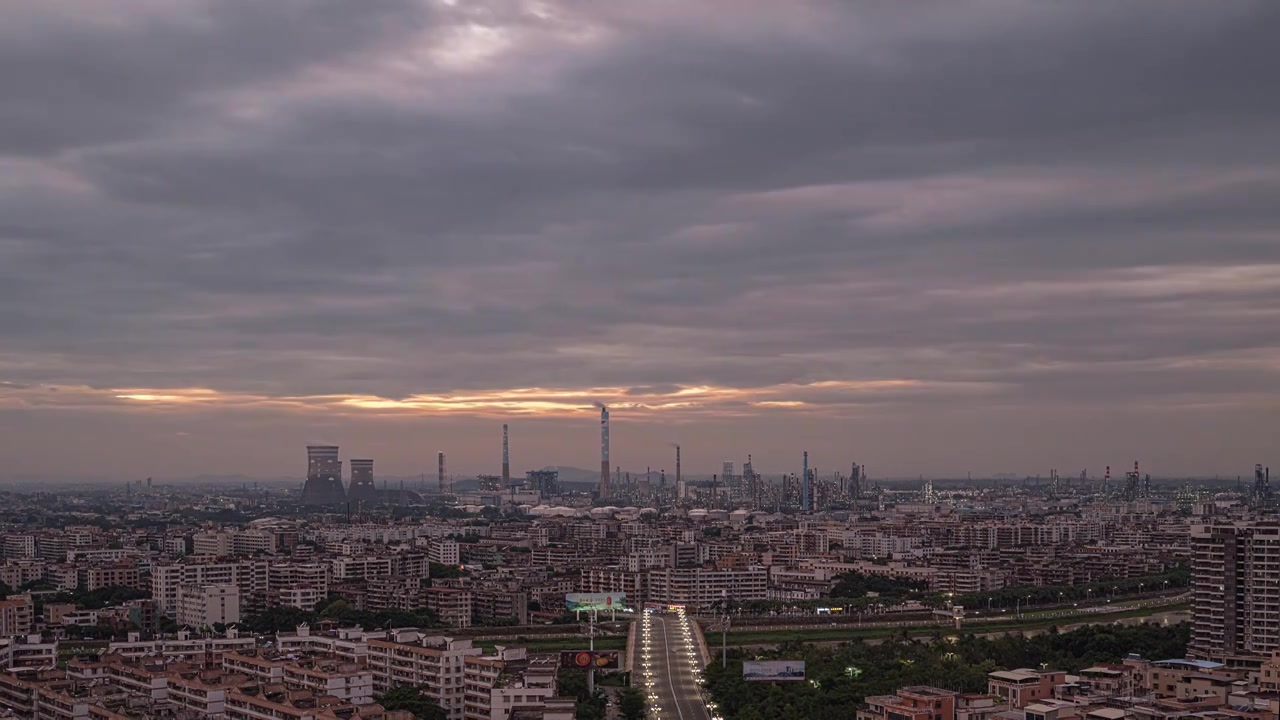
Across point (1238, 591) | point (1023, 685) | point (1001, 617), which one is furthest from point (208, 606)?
point (1238, 591)

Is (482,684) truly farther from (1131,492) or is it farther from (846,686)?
(1131,492)

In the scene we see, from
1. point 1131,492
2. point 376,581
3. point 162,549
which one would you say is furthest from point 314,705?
point 1131,492

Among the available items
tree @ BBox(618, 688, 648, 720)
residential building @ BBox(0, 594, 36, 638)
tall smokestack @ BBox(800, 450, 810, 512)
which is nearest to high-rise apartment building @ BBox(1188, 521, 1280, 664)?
tree @ BBox(618, 688, 648, 720)

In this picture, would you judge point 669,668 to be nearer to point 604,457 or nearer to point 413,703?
point 413,703

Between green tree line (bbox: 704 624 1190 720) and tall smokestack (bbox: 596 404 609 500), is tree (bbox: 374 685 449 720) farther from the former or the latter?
tall smokestack (bbox: 596 404 609 500)

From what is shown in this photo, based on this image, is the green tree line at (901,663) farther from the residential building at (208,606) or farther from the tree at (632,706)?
the residential building at (208,606)

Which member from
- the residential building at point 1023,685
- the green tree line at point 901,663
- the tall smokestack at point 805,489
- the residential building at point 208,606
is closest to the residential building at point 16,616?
the residential building at point 208,606
